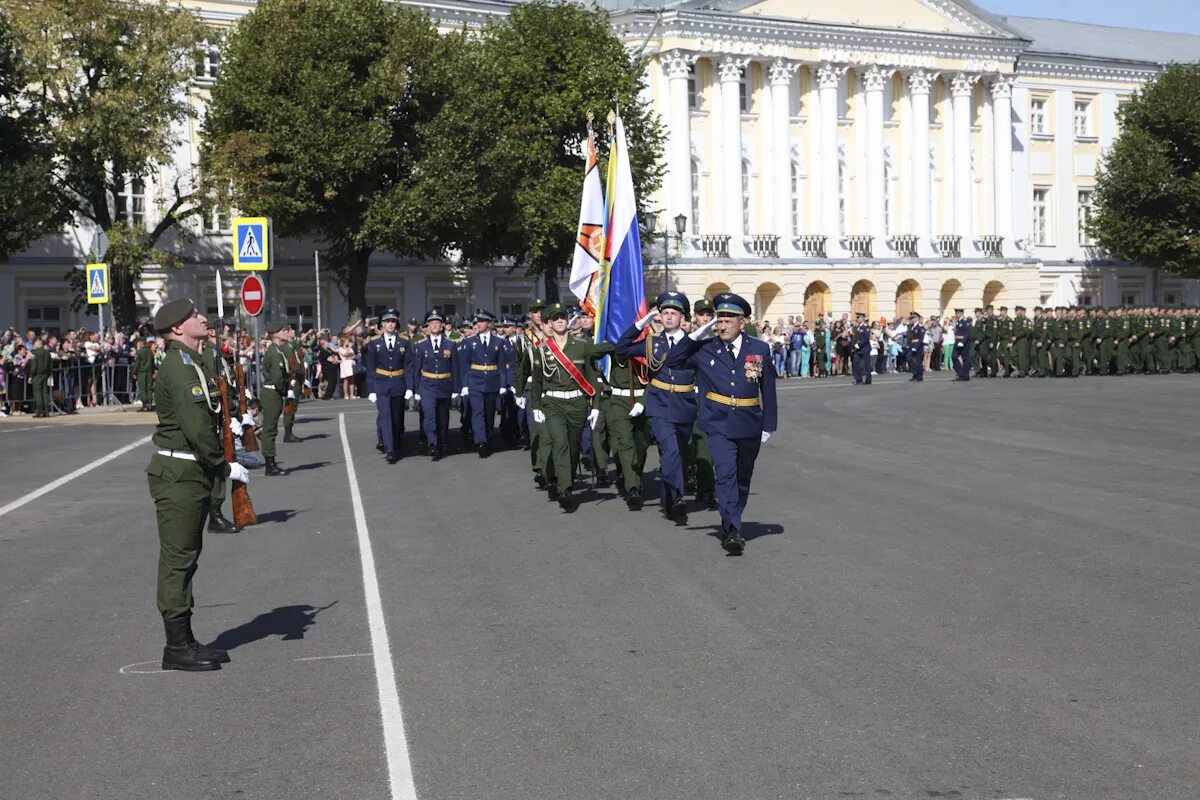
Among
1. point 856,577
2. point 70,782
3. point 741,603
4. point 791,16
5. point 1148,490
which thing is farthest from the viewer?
point 791,16

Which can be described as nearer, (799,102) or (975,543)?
(975,543)

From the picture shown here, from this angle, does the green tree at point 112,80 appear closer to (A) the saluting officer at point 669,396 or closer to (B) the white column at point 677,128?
(B) the white column at point 677,128

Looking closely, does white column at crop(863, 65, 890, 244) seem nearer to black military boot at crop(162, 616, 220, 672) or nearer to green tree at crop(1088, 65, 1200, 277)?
green tree at crop(1088, 65, 1200, 277)

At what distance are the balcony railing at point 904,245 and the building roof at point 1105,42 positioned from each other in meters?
12.2

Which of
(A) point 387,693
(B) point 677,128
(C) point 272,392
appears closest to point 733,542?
(A) point 387,693

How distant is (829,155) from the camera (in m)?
70.8

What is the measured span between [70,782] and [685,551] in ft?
21.4

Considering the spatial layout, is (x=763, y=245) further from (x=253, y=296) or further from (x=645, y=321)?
(x=645, y=321)

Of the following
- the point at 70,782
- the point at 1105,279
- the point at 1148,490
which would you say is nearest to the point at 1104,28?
the point at 1105,279

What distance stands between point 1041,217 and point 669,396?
6764 centimetres

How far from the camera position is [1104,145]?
80.0 m

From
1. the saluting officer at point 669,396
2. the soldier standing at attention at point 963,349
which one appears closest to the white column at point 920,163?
the soldier standing at attention at point 963,349

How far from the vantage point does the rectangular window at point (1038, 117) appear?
79.0 m

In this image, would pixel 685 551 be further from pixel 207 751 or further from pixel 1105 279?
pixel 1105 279
